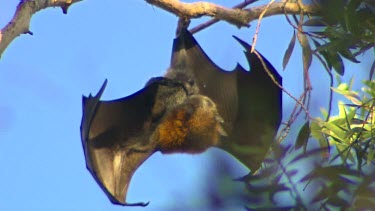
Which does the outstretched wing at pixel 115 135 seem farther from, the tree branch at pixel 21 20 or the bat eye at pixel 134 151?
the tree branch at pixel 21 20

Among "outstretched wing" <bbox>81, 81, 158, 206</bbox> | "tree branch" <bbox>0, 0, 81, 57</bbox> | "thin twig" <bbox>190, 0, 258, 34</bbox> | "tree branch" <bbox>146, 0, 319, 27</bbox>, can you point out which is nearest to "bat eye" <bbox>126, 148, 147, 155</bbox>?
"outstretched wing" <bbox>81, 81, 158, 206</bbox>

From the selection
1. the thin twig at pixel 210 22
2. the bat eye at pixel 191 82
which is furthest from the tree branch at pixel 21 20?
the bat eye at pixel 191 82

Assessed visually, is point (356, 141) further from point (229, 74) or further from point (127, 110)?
point (127, 110)

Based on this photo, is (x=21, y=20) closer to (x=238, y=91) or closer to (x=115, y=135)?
(x=115, y=135)

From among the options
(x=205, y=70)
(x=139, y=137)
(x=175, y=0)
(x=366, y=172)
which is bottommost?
(x=366, y=172)

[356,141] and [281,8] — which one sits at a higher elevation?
[281,8]

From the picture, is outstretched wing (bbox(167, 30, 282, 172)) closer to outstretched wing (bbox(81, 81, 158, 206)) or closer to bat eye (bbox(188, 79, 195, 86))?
bat eye (bbox(188, 79, 195, 86))

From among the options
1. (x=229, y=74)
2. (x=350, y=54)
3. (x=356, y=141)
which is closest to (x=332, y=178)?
(x=356, y=141)
